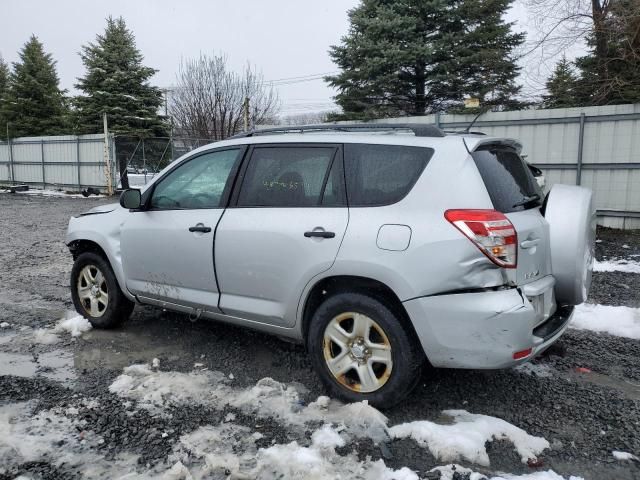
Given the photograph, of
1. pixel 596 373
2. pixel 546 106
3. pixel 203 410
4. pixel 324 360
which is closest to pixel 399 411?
pixel 324 360

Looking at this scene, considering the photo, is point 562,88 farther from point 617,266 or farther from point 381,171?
point 381,171

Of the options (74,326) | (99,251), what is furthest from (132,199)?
(74,326)

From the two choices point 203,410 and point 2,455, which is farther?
point 203,410

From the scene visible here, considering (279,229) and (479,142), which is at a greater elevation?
(479,142)

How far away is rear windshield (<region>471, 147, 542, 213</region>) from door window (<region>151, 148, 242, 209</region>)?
180cm

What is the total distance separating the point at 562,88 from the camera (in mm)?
14609

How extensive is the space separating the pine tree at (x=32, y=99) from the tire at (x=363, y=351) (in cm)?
3216

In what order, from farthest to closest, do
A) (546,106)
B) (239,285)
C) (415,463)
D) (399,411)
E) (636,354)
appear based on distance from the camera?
(546,106), (636,354), (239,285), (399,411), (415,463)

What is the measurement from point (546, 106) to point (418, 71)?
15.2ft

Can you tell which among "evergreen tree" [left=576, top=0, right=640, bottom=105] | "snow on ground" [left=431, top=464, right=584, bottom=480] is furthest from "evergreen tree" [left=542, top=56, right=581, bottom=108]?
"snow on ground" [left=431, top=464, right=584, bottom=480]

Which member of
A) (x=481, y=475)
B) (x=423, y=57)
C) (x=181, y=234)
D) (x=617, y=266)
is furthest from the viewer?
(x=423, y=57)

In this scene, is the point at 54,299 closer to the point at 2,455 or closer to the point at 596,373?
the point at 2,455

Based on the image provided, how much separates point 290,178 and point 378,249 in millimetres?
931

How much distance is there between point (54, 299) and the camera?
593 centimetres
